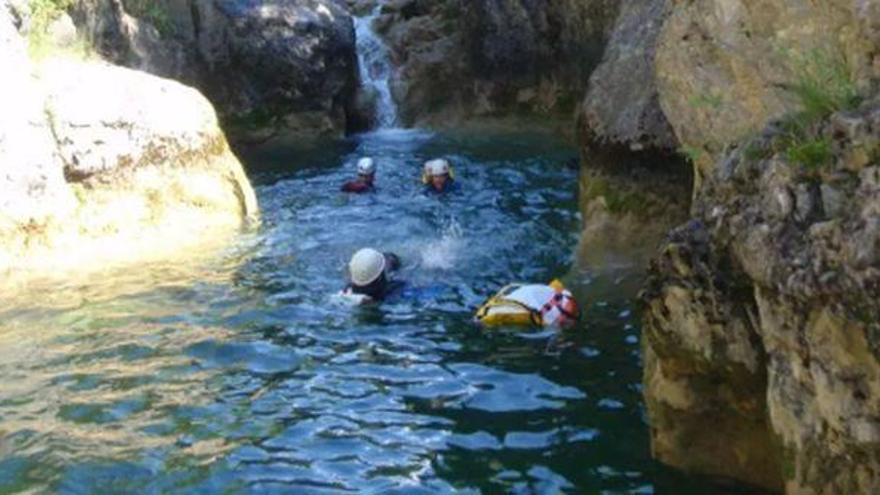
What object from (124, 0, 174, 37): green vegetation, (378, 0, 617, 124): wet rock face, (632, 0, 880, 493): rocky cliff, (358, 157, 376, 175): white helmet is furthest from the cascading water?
(632, 0, 880, 493): rocky cliff

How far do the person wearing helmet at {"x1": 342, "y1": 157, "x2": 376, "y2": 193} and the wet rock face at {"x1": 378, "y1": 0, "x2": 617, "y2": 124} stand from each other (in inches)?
263

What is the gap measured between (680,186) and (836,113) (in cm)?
610

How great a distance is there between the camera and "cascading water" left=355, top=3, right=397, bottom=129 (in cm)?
2498

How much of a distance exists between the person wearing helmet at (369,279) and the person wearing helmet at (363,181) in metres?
5.79

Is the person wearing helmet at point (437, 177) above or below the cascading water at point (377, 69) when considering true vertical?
below

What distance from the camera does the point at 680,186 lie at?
34.9 feet

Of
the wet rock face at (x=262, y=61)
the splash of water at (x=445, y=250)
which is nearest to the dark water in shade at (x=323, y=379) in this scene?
the splash of water at (x=445, y=250)

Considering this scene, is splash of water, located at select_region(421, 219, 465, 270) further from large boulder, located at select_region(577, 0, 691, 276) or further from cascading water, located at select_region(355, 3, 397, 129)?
cascading water, located at select_region(355, 3, 397, 129)

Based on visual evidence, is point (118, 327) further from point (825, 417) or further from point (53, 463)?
point (825, 417)

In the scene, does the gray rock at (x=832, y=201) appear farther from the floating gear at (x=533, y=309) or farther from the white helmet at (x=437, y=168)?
the white helmet at (x=437, y=168)

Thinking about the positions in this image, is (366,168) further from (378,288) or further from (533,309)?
(533,309)

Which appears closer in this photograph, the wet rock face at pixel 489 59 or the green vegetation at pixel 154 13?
the green vegetation at pixel 154 13

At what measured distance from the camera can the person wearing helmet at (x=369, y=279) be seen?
10633mm

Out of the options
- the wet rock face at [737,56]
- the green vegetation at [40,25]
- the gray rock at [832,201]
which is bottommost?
the gray rock at [832,201]
